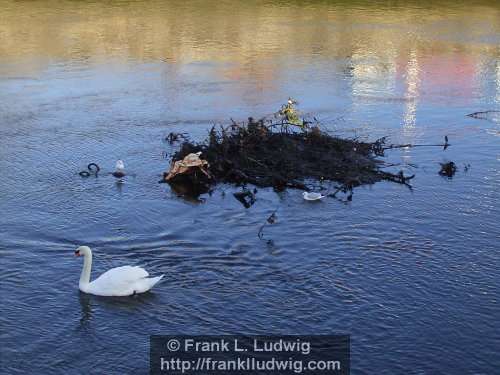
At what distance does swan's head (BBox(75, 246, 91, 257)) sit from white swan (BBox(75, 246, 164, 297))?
0.47 m

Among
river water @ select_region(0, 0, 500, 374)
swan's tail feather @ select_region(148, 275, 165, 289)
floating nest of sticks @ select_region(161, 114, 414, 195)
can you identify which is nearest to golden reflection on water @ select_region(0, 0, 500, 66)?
river water @ select_region(0, 0, 500, 374)

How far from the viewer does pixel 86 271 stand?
11.8 meters

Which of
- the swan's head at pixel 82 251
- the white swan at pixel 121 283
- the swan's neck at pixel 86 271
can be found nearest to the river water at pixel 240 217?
the white swan at pixel 121 283

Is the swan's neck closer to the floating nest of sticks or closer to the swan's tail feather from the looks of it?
the swan's tail feather

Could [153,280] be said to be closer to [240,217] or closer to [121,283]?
[121,283]

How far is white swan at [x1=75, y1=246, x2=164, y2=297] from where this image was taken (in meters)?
11.5

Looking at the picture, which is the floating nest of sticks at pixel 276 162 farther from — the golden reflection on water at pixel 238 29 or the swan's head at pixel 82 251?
the golden reflection on water at pixel 238 29

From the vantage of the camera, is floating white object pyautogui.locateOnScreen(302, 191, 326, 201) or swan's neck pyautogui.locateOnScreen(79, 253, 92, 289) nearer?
swan's neck pyautogui.locateOnScreen(79, 253, 92, 289)

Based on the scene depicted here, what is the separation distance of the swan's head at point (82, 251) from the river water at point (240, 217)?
35cm

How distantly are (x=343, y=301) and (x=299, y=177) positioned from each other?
5168mm

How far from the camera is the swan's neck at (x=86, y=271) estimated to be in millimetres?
11742

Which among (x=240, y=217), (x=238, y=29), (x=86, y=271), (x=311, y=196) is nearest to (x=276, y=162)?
(x=311, y=196)

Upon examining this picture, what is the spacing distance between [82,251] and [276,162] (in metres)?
5.51

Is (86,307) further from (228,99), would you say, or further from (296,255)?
(228,99)
